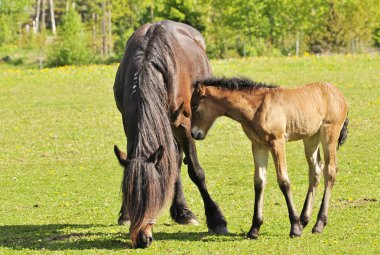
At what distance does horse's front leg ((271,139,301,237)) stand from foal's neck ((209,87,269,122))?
17.7 inches

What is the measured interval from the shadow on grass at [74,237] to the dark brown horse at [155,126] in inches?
12.3

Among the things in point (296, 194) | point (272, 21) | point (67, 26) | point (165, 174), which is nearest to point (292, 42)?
point (272, 21)

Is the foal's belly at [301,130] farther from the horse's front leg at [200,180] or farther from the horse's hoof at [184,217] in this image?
the horse's hoof at [184,217]

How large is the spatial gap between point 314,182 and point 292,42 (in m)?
48.8

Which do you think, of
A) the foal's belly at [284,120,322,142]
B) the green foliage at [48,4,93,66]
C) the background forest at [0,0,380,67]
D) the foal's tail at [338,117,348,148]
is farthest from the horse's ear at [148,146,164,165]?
the green foliage at [48,4,93,66]

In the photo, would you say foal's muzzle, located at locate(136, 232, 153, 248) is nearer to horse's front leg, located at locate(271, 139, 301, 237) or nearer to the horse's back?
the horse's back

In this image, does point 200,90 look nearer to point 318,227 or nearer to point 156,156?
point 156,156

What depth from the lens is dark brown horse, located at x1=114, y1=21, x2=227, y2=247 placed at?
25.3 ft

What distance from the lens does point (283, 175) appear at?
859cm

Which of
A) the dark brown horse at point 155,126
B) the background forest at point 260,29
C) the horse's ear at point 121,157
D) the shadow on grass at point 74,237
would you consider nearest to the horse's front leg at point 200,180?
the dark brown horse at point 155,126

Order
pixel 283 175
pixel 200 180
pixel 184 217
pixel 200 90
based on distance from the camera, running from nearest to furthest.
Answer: pixel 200 90 < pixel 283 175 < pixel 200 180 < pixel 184 217

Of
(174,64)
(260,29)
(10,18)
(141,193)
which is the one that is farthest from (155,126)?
(10,18)

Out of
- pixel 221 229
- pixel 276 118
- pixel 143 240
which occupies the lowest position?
pixel 221 229

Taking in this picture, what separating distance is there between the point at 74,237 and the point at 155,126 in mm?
2037
